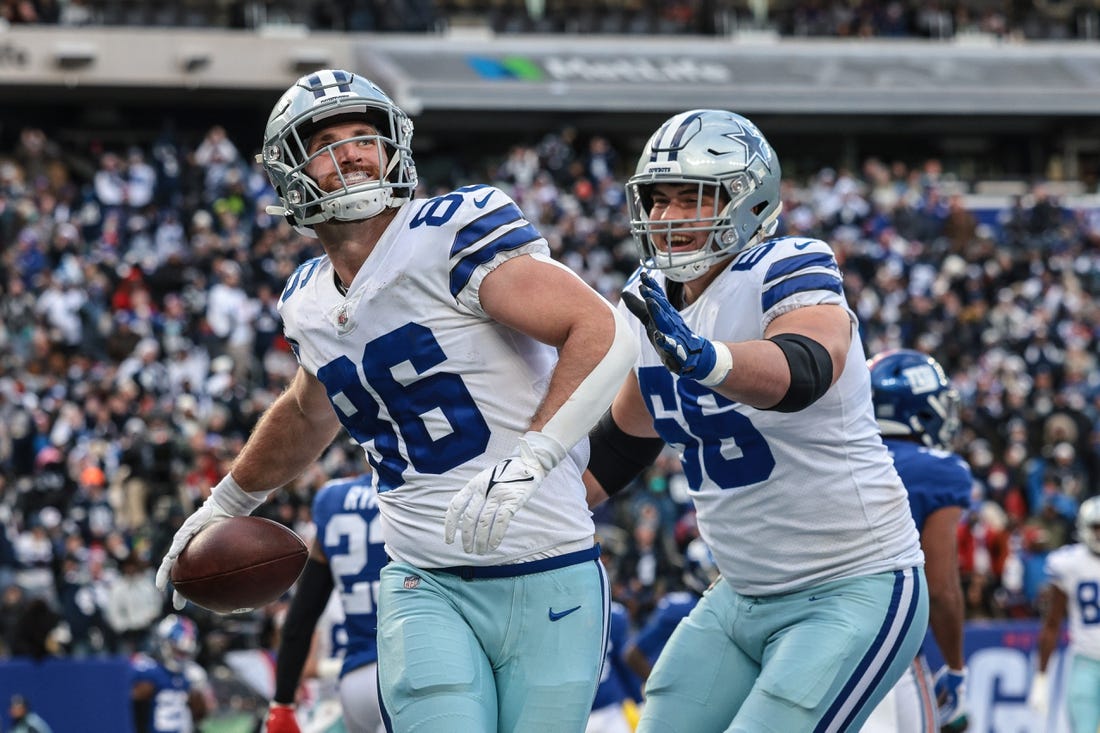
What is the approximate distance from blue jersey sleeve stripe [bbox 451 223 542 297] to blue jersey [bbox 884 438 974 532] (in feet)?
6.04

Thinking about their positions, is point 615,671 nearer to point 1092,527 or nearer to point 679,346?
point 1092,527

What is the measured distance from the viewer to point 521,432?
3475 mm

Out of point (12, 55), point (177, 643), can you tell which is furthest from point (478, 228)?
point (12, 55)

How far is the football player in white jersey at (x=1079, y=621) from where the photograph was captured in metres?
8.02

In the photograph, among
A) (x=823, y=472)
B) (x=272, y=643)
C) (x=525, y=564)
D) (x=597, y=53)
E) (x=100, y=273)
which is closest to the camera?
(x=525, y=564)

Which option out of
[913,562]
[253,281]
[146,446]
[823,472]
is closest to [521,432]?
[823,472]

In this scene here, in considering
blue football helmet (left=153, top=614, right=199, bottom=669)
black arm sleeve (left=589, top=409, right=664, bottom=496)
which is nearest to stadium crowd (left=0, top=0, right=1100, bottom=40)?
blue football helmet (left=153, top=614, right=199, bottom=669)

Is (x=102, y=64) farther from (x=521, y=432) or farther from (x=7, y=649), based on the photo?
(x=521, y=432)

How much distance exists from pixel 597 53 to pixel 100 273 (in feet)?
37.9

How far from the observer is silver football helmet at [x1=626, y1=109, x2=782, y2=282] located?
384cm

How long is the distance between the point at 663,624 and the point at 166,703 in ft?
11.6

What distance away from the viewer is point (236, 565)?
392 centimetres

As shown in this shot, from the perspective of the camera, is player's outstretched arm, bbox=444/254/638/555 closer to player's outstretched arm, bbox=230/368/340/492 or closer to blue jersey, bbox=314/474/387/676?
player's outstretched arm, bbox=230/368/340/492

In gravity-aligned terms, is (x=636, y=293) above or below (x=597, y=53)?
above
